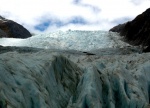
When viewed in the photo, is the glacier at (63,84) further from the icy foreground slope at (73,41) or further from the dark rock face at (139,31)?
the icy foreground slope at (73,41)

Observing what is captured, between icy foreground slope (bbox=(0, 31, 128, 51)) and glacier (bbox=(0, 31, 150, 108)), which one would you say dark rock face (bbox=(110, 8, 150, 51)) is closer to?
icy foreground slope (bbox=(0, 31, 128, 51))

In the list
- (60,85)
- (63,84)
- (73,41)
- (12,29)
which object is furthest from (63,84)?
(12,29)

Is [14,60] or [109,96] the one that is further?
[109,96]

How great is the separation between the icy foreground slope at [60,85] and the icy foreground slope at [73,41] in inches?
1112

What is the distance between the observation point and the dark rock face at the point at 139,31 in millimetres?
43716

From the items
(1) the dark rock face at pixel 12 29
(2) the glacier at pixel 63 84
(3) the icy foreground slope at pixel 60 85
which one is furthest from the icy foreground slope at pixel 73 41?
(3) the icy foreground slope at pixel 60 85

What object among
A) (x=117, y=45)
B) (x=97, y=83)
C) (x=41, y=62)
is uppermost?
(x=41, y=62)

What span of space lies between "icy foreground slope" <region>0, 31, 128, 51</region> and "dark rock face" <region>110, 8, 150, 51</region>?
149cm

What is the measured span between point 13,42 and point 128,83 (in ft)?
121

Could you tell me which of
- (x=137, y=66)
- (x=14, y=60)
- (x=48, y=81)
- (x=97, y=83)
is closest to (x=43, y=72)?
(x=48, y=81)

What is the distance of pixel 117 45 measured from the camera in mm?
44469

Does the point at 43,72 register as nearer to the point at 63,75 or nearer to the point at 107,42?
the point at 63,75

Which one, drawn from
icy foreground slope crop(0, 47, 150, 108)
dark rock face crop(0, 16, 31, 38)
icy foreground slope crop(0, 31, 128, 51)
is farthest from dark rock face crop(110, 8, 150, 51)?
icy foreground slope crop(0, 47, 150, 108)

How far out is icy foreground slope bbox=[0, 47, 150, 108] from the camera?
10501 mm
